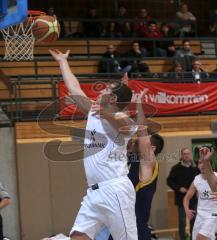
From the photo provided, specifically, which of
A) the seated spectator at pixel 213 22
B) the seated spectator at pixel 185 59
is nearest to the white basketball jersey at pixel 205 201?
the seated spectator at pixel 185 59

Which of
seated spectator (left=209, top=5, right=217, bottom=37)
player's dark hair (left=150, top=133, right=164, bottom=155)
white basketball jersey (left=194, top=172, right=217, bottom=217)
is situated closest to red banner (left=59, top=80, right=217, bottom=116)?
white basketball jersey (left=194, top=172, right=217, bottom=217)

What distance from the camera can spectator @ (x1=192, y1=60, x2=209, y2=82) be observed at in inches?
641

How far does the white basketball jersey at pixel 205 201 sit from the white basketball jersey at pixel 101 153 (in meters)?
3.61

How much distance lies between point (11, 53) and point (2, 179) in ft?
15.7

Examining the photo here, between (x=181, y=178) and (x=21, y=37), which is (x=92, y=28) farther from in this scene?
(x=21, y=37)

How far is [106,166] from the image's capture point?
19.6 ft

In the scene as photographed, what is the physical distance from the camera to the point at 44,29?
8.23 metres

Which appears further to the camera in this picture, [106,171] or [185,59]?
[185,59]

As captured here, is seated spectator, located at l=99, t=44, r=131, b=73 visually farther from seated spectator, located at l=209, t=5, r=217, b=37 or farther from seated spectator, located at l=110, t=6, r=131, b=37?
seated spectator, located at l=209, t=5, r=217, b=37

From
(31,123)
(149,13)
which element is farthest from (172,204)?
(149,13)

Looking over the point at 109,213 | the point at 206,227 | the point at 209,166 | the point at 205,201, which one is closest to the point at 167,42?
the point at 205,201

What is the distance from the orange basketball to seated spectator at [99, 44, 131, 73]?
7912mm

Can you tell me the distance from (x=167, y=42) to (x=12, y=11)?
41.5 feet

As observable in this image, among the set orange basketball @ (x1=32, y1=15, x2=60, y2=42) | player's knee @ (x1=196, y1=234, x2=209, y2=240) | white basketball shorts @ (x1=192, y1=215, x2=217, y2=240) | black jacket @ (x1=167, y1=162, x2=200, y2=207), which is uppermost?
orange basketball @ (x1=32, y1=15, x2=60, y2=42)
